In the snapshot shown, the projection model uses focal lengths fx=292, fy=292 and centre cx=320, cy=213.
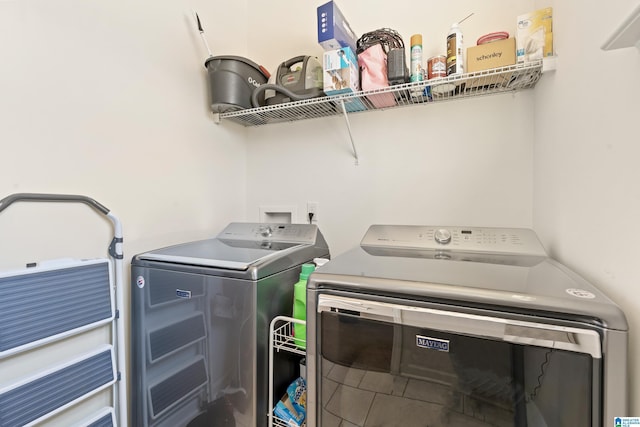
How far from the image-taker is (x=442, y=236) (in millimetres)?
1343

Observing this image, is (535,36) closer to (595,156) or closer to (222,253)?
(595,156)

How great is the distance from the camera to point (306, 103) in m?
1.62

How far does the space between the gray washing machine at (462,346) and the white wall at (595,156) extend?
68mm

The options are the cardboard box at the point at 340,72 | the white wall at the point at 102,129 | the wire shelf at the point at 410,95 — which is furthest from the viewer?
the cardboard box at the point at 340,72

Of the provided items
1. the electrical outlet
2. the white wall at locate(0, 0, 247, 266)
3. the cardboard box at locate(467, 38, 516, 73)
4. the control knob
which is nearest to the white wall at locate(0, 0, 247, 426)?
the white wall at locate(0, 0, 247, 266)

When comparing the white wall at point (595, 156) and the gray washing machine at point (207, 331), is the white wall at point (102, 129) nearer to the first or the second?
the gray washing machine at point (207, 331)

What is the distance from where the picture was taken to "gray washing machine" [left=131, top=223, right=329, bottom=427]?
43.5 inches

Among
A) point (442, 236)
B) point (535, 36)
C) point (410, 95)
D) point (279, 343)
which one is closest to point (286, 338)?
point (279, 343)

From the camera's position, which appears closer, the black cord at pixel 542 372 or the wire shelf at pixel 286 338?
the black cord at pixel 542 372

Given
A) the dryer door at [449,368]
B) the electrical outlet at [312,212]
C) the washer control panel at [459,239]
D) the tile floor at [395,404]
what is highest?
the electrical outlet at [312,212]

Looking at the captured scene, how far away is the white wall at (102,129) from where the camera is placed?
105 centimetres

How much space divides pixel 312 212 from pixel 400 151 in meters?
0.66

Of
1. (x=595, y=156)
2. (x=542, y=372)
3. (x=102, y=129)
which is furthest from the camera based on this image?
(x=102, y=129)

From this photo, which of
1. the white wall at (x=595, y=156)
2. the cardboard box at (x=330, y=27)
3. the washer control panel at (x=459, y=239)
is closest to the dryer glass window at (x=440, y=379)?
the white wall at (x=595, y=156)
